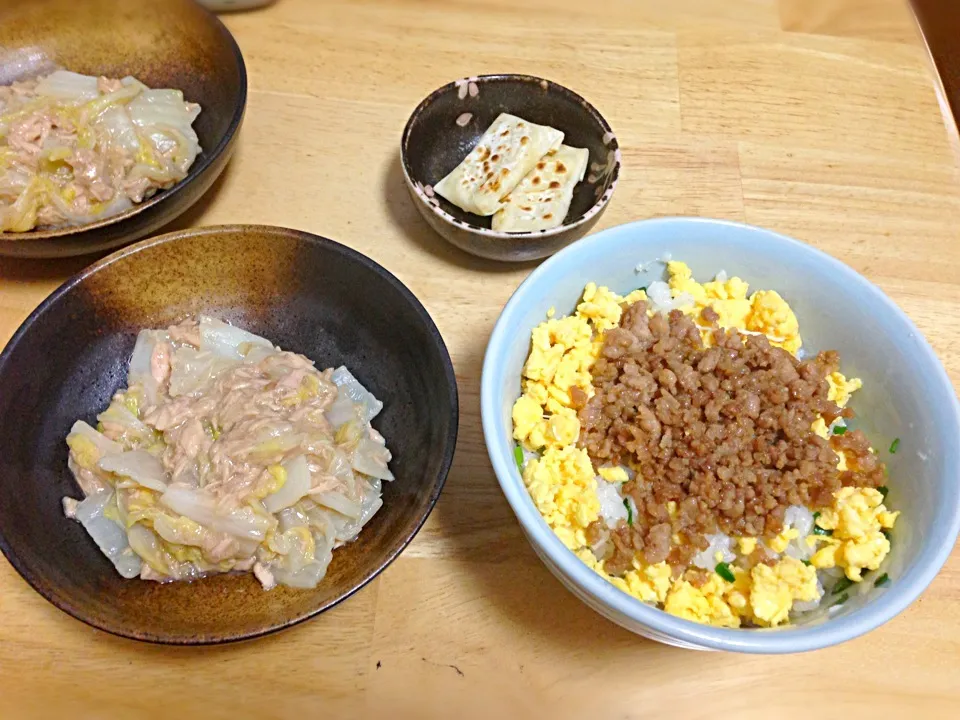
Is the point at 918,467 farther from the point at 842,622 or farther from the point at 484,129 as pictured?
the point at 484,129

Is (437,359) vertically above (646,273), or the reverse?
(646,273)

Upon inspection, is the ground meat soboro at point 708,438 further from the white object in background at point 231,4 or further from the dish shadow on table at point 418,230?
the white object in background at point 231,4

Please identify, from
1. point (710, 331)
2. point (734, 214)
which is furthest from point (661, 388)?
point (734, 214)

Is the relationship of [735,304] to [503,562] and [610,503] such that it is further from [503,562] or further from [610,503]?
[503,562]

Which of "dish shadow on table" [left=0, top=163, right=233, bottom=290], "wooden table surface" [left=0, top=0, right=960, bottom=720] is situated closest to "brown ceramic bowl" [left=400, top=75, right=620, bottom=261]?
"wooden table surface" [left=0, top=0, right=960, bottom=720]

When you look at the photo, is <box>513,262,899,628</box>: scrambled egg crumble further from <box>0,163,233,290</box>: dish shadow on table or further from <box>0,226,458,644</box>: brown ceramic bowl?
<box>0,163,233,290</box>: dish shadow on table

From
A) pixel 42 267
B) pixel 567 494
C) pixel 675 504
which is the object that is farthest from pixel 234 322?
pixel 675 504
